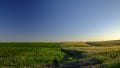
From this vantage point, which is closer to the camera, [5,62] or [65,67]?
[65,67]

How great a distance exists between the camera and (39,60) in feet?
95.9

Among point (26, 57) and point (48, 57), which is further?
point (48, 57)

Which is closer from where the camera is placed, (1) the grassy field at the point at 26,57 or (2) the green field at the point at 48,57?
(2) the green field at the point at 48,57

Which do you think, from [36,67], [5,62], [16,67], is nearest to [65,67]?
[36,67]

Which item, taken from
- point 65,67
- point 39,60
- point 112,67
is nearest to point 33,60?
point 39,60

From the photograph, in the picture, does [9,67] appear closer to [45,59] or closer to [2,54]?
[45,59]

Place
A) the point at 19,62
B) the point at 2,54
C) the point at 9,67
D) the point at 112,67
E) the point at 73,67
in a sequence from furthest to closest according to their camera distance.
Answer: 1. the point at 2,54
2. the point at 19,62
3. the point at 9,67
4. the point at 73,67
5. the point at 112,67

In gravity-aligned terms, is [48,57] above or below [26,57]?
below

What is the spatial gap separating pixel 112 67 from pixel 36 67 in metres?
12.4

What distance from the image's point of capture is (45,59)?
30.1 meters

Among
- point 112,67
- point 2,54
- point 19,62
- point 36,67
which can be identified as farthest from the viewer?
point 2,54

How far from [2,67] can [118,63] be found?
50.9 ft

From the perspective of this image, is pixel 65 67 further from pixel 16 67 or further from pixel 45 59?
pixel 45 59

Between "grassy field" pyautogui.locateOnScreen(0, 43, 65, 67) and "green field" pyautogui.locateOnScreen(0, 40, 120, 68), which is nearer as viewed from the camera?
"green field" pyautogui.locateOnScreen(0, 40, 120, 68)
